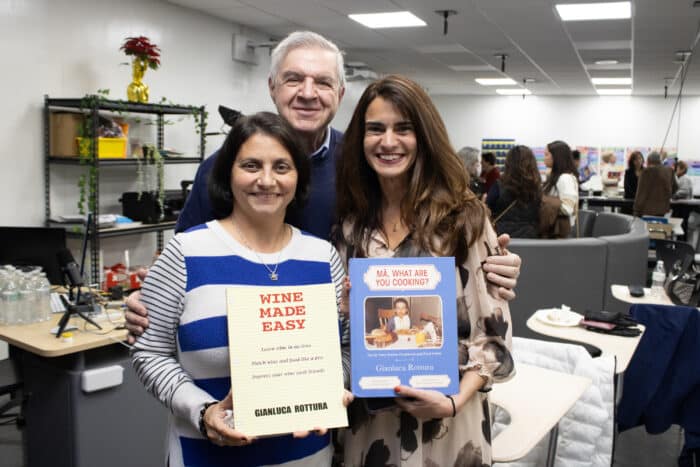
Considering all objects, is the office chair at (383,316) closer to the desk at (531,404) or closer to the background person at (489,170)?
the desk at (531,404)

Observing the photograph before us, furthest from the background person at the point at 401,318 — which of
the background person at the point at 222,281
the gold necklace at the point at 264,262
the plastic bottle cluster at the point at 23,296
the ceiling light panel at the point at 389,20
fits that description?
the ceiling light panel at the point at 389,20

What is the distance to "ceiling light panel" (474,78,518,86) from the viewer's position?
1194 cm

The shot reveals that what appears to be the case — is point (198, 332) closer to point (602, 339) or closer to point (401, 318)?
point (401, 318)

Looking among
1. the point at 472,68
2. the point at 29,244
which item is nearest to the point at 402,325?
the point at 29,244

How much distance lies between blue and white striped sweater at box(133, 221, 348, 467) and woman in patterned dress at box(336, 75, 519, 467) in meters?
0.19

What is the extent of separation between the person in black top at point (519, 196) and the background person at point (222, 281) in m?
4.22

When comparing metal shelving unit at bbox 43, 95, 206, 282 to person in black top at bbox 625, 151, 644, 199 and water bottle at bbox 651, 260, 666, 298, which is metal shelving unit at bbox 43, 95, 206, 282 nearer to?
water bottle at bbox 651, 260, 666, 298

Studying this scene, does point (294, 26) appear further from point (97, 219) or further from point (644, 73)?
point (644, 73)

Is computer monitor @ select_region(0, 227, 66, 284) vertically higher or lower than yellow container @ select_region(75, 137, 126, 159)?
lower

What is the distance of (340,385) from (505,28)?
Answer: 6.51 m

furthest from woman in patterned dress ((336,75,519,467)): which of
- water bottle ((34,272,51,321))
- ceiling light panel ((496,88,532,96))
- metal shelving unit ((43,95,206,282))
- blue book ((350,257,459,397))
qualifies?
ceiling light panel ((496,88,532,96))

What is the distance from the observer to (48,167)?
15.8 feet

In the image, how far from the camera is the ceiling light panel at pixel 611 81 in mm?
11375

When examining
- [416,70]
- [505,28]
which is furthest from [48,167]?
[416,70]
